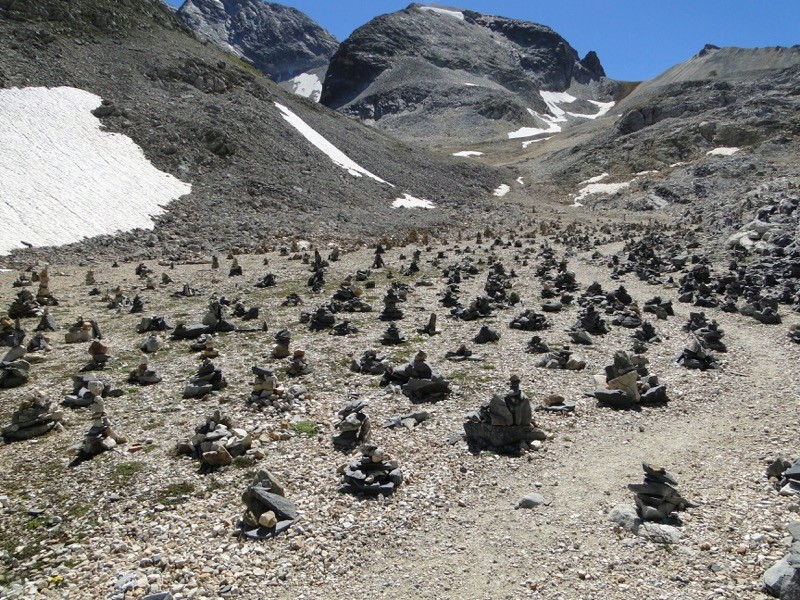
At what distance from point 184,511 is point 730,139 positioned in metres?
106

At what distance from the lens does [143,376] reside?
16125 mm

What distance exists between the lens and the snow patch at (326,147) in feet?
243

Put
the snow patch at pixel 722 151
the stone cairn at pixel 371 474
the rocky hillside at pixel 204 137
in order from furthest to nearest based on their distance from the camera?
1. the snow patch at pixel 722 151
2. the rocky hillside at pixel 204 137
3. the stone cairn at pixel 371 474

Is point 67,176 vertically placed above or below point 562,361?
below

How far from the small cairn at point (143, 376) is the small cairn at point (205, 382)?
1.14 meters

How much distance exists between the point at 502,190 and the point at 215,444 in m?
89.4

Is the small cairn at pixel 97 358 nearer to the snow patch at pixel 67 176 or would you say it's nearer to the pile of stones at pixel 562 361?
the pile of stones at pixel 562 361

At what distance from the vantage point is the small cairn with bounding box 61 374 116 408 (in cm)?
1441

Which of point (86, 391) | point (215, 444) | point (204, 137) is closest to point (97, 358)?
point (86, 391)

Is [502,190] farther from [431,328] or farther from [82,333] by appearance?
[82,333]

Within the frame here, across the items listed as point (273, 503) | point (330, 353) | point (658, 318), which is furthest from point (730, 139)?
point (273, 503)

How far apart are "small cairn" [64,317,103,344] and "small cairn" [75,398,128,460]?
837 cm

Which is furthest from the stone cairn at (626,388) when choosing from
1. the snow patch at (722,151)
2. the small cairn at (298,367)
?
the snow patch at (722,151)

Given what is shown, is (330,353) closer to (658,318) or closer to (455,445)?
(455,445)
